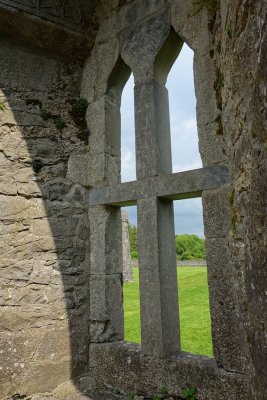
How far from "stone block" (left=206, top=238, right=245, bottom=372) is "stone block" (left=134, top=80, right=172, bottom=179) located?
94cm

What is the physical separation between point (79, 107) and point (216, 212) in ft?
6.75

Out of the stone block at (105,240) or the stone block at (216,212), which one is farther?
the stone block at (105,240)

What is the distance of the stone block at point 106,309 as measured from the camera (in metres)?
3.45

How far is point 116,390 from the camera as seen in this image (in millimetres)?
3215

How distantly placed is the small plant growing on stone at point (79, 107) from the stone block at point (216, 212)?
184 cm

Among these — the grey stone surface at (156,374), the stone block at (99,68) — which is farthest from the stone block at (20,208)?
the grey stone surface at (156,374)

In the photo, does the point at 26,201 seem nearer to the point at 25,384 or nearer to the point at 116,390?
the point at 25,384

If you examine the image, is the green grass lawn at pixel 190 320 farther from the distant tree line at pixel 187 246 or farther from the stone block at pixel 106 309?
the distant tree line at pixel 187 246

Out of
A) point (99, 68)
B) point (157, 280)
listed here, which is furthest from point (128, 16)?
point (157, 280)

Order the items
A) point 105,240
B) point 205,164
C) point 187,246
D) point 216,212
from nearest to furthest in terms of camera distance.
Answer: point 216,212
point 205,164
point 105,240
point 187,246

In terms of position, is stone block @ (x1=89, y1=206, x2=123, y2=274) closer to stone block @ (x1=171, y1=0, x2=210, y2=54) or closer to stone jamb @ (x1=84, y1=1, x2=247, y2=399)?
stone jamb @ (x1=84, y1=1, x2=247, y2=399)

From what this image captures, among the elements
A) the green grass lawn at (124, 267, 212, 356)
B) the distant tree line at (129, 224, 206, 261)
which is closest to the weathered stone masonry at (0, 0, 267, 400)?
the green grass lawn at (124, 267, 212, 356)

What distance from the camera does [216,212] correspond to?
9.19ft

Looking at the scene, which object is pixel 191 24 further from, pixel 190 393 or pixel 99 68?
pixel 190 393
